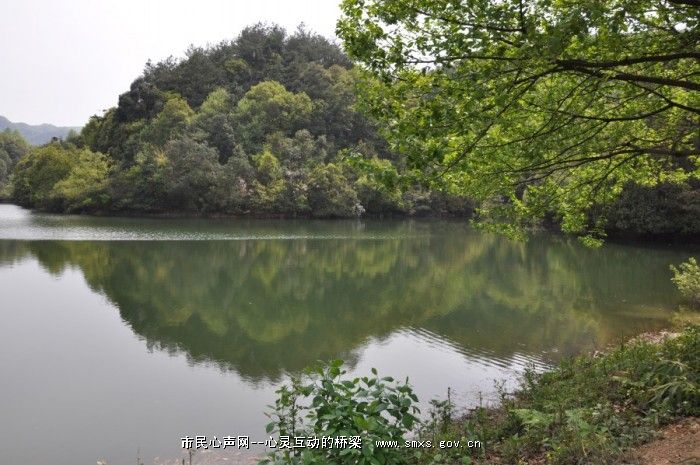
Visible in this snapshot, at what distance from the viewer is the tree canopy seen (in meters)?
4.56

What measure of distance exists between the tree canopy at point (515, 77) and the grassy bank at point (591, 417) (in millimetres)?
2262

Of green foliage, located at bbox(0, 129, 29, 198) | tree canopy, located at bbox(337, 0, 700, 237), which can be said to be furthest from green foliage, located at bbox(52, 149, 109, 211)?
tree canopy, located at bbox(337, 0, 700, 237)

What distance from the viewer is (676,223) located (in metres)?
29.2

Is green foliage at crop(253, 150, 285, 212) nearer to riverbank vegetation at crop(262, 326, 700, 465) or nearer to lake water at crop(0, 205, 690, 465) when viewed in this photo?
lake water at crop(0, 205, 690, 465)

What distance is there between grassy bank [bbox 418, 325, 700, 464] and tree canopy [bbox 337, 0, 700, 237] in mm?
2262

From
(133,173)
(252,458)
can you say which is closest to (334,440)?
(252,458)

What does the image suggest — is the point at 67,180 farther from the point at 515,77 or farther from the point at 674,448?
the point at 674,448

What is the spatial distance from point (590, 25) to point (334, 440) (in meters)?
3.65

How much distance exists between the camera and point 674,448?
3.98 metres

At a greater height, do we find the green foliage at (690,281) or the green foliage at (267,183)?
the green foliage at (267,183)

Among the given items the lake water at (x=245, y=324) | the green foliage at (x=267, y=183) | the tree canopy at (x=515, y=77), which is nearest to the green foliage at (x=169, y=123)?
the green foliage at (x=267, y=183)

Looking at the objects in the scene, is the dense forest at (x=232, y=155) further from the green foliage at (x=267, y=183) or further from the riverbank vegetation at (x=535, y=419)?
the riverbank vegetation at (x=535, y=419)

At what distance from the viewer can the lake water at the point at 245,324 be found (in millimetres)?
8078

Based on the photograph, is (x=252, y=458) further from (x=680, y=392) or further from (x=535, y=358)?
(x=535, y=358)
